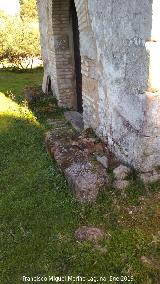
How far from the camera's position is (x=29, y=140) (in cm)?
666

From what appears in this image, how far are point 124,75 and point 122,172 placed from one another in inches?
45.9

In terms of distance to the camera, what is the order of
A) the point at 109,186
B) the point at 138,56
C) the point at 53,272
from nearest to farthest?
the point at 53,272, the point at 138,56, the point at 109,186

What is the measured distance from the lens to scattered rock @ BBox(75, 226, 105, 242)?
368 cm

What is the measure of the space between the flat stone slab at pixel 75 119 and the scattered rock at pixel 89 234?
3.03 meters

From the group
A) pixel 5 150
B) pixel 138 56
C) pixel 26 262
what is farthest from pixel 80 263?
pixel 5 150

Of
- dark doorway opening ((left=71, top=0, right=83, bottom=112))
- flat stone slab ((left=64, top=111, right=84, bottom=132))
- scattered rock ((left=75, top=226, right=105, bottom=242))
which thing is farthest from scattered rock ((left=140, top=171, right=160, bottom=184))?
dark doorway opening ((left=71, top=0, right=83, bottom=112))

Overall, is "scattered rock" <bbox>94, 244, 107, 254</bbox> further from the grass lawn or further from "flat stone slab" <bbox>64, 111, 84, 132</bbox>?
"flat stone slab" <bbox>64, 111, 84, 132</bbox>

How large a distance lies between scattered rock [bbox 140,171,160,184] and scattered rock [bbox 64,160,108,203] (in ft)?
1.49

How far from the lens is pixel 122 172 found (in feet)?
14.3

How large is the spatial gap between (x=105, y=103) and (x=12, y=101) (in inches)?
198

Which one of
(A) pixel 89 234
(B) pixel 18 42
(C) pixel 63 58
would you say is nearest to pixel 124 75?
(A) pixel 89 234

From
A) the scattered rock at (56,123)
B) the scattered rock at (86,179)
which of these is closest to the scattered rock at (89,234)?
the scattered rock at (86,179)

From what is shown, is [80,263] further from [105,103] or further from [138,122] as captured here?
[105,103]

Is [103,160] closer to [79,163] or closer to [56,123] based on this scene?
[79,163]
